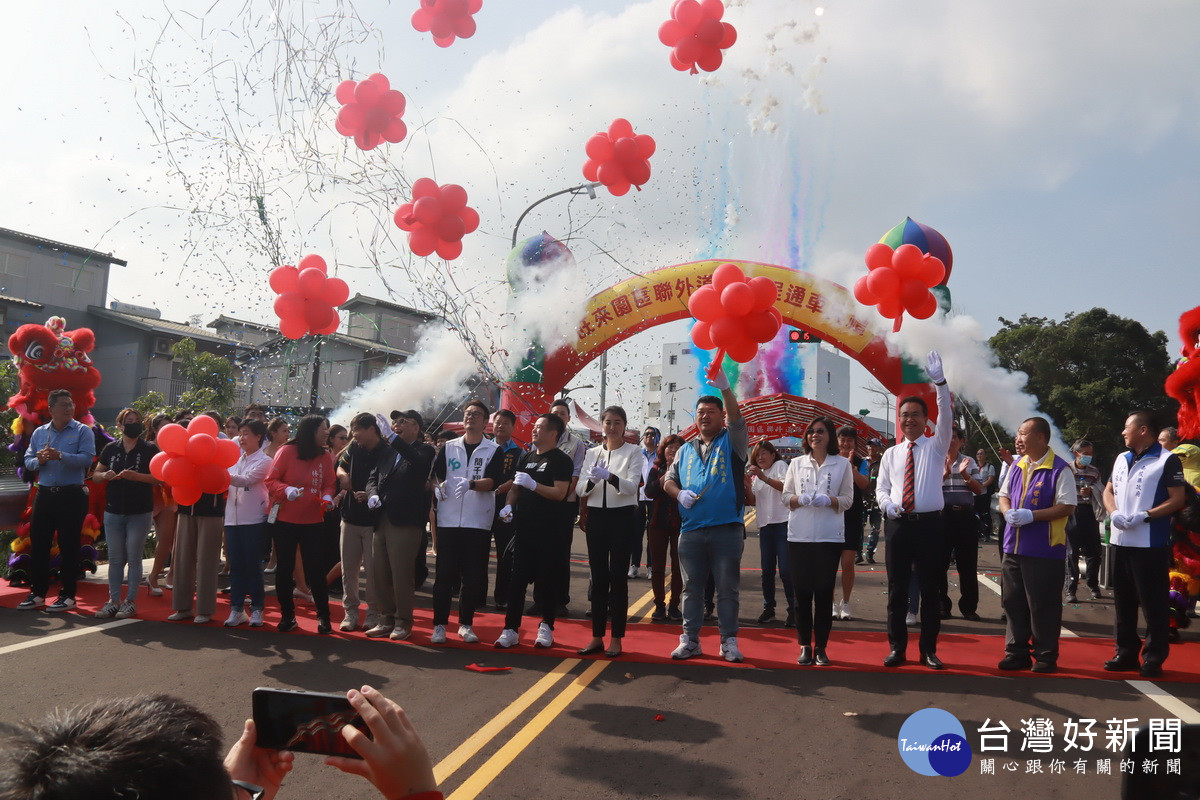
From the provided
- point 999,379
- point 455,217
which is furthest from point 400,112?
point 999,379

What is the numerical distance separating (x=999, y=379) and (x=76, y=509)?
15313 mm

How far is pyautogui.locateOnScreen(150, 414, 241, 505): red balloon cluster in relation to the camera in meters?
6.65

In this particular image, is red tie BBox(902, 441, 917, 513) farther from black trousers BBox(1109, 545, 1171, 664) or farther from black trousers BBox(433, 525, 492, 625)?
black trousers BBox(433, 525, 492, 625)

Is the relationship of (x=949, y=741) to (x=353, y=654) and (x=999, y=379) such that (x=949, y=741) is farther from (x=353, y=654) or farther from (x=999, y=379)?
(x=999, y=379)

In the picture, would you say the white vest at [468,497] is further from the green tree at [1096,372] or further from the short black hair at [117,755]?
the green tree at [1096,372]

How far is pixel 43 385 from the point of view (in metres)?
8.88

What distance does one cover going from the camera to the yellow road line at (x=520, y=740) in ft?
12.7

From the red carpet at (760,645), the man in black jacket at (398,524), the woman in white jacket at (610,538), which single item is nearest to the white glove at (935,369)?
the red carpet at (760,645)

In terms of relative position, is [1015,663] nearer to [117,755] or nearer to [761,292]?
[761,292]

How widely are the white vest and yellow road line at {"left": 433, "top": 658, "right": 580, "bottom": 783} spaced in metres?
1.44

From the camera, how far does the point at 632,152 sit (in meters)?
8.61

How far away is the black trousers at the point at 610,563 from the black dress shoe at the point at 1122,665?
359cm

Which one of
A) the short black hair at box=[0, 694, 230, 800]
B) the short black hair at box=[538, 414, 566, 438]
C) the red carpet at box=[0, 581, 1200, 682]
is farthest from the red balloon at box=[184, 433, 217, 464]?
the short black hair at box=[0, 694, 230, 800]

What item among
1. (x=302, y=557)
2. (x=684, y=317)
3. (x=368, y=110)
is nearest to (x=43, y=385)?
(x=302, y=557)
